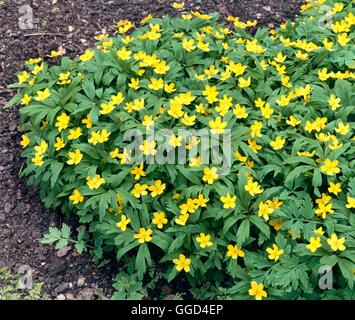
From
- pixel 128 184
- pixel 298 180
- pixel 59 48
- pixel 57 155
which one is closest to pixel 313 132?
pixel 298 180

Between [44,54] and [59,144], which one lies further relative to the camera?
[44,54]

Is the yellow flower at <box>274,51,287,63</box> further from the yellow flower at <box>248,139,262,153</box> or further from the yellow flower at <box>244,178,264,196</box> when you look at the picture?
the yellow flower at <box>244,178,264,196</box>

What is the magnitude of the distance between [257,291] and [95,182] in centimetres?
120

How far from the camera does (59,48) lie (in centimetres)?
502

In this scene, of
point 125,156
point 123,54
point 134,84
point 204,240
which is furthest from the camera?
point 123,54

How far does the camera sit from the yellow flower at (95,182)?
11.9ft

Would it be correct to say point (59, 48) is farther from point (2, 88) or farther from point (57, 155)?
point (57, 155)

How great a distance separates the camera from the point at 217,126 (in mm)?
3764

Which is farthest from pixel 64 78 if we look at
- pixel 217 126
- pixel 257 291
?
pixel 257 291

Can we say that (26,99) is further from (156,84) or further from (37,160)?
(156,84)

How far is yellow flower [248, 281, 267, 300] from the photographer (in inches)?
132

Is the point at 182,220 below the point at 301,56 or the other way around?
below
